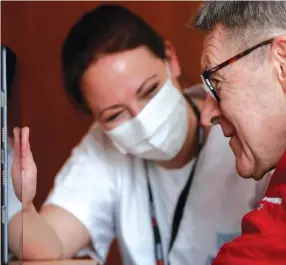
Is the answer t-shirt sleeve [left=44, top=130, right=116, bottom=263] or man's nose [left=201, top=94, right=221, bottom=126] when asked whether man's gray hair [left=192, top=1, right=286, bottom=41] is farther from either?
t-shirt sleeve [left=44, top=130, right=116, bottom=263]

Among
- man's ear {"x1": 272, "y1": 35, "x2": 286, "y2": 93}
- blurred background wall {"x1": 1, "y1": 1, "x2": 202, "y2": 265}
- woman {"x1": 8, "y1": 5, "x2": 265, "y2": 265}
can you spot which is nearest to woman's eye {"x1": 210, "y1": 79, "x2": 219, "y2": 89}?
man's ear {"x1": 272, "y1": 35, "x2": 286, "y2": 93}

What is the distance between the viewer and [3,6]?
152 centimetres

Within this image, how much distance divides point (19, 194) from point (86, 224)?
482mm

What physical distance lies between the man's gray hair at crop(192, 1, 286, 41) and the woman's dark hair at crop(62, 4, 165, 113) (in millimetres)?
294

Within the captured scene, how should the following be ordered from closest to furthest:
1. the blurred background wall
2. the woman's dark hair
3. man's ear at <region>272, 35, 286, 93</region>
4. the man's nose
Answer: man's ear at <region>272, 35, 286, 93</region> < the man's nose < the woman's dark hair < the blurred background wall

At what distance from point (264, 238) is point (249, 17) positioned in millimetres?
302

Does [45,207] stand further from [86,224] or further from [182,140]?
Result: [182,140]

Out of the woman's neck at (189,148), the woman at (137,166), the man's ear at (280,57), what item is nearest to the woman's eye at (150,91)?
the woman at (137,166)

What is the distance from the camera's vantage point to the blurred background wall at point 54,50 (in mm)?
1532

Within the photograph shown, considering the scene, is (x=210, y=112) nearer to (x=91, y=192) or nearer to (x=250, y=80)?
(x=250, y=80)

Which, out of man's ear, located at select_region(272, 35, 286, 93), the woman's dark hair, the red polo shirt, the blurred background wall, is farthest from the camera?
the blurred background wall

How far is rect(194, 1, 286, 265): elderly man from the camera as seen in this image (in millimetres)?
742

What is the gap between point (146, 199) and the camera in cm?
120

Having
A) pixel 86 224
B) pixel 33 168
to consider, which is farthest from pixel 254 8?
pixel 86 224
